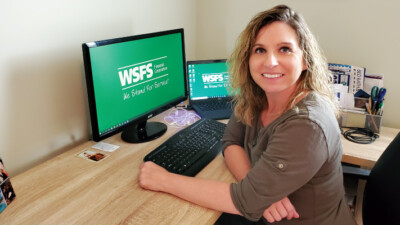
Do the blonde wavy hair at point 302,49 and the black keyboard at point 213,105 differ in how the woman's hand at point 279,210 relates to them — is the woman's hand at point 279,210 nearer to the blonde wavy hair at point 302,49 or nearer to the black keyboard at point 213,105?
the blonde wavy hair at point 302,49

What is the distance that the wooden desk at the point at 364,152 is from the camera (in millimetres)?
1361

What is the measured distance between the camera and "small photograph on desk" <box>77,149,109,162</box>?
4.12 ft

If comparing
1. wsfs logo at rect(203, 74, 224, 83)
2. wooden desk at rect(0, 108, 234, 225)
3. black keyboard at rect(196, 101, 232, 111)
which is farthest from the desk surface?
wsfs logo at rect(203, 74, 224, 83)

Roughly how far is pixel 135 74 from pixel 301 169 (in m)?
0.75

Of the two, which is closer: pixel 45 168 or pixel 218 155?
pixel 45 168

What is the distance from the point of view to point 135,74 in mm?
1333

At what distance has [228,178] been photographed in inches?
45.0

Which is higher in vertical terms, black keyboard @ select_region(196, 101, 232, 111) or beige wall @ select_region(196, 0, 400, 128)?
beige wall @ select_region(196, 0, 400, 128)

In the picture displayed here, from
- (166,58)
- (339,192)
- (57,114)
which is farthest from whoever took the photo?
(166,58)

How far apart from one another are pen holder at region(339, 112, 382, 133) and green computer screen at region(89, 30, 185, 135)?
813 mm

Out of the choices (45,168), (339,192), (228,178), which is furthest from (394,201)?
(45,168)

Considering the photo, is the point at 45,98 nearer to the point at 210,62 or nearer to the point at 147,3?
the point at 147,3

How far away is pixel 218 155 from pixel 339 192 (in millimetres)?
451

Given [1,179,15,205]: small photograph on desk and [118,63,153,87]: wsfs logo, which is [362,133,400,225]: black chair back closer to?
[118,63,153,87]: wsfs logo
